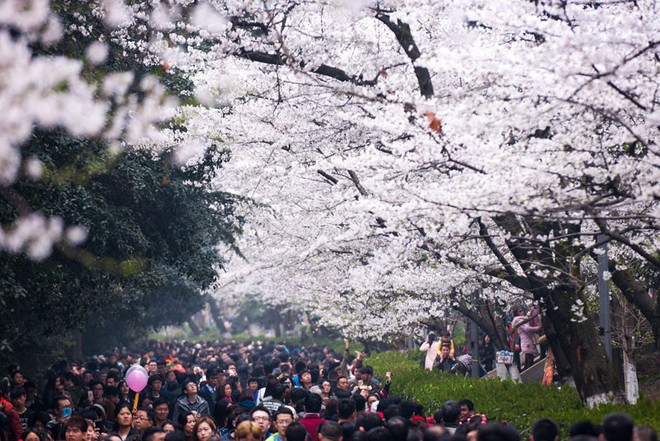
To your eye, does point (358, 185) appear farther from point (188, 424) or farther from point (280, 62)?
point (188, 424)

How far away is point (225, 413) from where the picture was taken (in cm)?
1188

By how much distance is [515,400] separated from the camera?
11.9 meters

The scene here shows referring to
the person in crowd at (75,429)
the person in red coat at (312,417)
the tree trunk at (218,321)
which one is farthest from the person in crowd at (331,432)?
the tree trunk at (218,321)

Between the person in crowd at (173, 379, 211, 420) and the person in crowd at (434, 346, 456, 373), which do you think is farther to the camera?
the person in crowd at (434, 346, 456, 373)

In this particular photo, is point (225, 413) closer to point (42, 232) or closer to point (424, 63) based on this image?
point (42, 232)

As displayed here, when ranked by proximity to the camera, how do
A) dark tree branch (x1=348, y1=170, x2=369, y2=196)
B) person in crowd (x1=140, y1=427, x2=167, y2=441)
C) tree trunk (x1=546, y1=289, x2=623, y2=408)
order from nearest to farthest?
person in crowd (x1=140, y1=427, x2=167, y2=441), tree trunk (x1=546, y1=289, x2=623, y2=408), dark tree branch (x1=348, y1=170, x2=369, y2=196)

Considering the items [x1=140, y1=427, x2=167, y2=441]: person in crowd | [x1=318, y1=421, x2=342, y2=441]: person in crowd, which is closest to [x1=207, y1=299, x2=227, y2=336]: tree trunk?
[x1=140, y1=427, x2=167, y2=441]: person in crowd

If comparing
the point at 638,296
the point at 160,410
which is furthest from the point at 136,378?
the point at 638,296

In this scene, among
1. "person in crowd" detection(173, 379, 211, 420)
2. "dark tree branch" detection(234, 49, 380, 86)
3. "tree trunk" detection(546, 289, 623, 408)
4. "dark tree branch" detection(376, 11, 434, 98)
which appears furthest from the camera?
"person in crowd" detection(173, 379, 211, 420)

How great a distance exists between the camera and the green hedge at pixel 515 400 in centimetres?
902

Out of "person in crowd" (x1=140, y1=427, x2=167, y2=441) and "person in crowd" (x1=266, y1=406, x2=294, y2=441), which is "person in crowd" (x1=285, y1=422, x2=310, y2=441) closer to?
"person in crowd" (x1=266, y1=406, x2=294, y2=441)

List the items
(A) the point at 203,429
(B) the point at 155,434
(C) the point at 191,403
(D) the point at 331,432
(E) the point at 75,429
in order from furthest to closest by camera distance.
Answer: (C) the point at 191,403 → (E) the point at 75,429 → (A) the point at 203,429 → (B) the point at 155,434 → (D) the point at 331,432

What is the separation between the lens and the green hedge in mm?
9023

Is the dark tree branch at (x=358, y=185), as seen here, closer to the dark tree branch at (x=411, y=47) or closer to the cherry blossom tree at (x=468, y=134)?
Result: the cherry blossom tree at (x=468, y=134)
